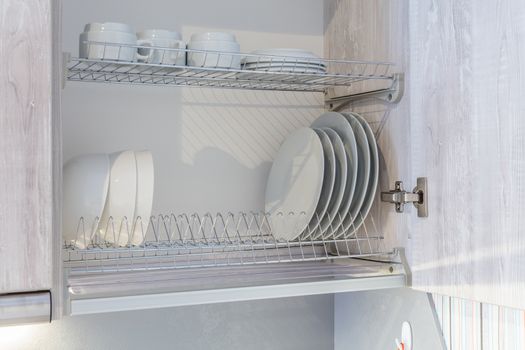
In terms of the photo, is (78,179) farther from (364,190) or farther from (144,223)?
(364,190)

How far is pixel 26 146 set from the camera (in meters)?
0.95

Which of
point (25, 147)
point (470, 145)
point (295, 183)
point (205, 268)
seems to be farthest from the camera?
point (295, 183)

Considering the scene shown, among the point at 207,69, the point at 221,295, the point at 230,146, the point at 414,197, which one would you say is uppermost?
Result: the point at 207,69

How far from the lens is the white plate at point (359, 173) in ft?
4.40

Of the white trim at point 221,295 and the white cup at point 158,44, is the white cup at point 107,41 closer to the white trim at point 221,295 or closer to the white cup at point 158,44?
the white cup at point 158,44

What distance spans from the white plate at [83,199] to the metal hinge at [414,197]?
0.53 meters

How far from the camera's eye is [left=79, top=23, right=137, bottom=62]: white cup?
115 centimetres

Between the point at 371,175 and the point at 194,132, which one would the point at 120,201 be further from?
the point at 371,175

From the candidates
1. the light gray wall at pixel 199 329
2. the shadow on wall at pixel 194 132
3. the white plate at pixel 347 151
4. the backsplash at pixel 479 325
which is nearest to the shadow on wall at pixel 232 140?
the shadow on wall at pixel 194 132

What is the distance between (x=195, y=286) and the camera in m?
1.13

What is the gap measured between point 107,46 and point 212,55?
0.19m

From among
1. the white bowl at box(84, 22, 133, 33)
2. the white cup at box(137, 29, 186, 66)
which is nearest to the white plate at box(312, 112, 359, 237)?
the white cup at box(137, 29, 186, 66)

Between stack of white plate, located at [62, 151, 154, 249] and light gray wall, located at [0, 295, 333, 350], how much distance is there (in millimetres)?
263

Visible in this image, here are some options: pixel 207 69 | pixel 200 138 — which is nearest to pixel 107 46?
pixel 207 69
